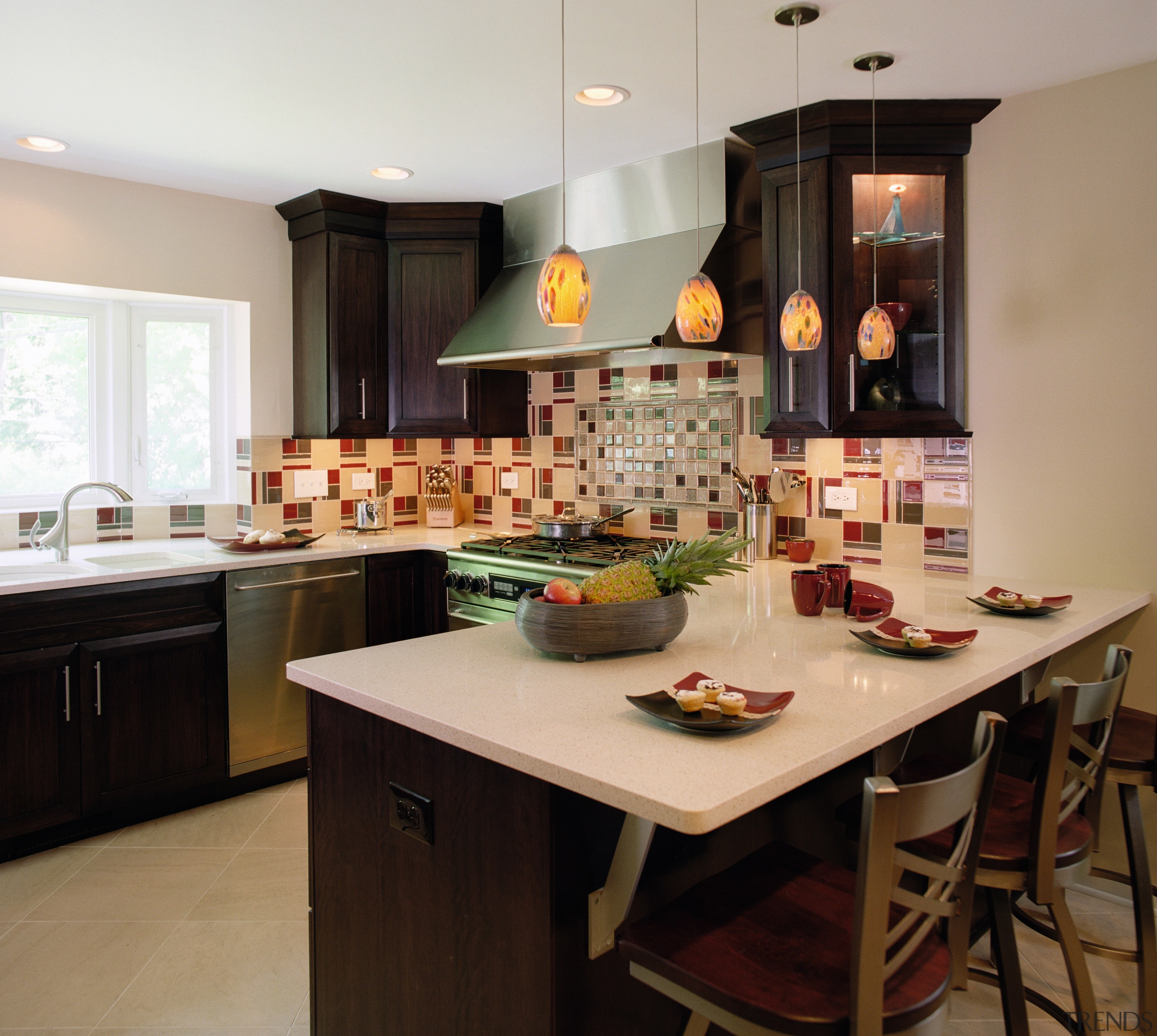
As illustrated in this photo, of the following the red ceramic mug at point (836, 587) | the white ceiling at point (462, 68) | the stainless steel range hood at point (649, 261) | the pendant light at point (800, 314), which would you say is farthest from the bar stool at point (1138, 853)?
the stainless steel range hood at point (649, 261)

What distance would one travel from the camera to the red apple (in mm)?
1901

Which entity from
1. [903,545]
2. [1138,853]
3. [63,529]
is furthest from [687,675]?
[63,529]

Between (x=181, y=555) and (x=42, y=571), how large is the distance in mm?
502

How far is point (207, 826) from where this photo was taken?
324 centimetres

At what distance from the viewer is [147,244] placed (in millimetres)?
3684

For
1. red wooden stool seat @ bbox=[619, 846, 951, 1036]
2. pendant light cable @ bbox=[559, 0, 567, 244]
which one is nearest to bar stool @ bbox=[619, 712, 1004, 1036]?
red wooden stool seat @ bbox=[619, 846, 951, 1036]

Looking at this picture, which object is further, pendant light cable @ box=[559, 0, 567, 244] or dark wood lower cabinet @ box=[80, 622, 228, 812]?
dark wood lower cabinet @ box=[80, 622, 228, 812]

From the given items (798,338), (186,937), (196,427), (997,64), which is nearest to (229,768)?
(186,937)

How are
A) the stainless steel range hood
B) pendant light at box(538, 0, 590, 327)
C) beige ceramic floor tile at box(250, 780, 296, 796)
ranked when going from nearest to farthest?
1. pendant light at box(538, 0, 590, 327)
2. the stainless steel range hood
3. beige ceramic floor tile at box(250, 780, 296, 796)

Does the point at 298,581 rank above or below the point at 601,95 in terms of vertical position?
below

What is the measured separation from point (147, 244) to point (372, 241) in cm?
92

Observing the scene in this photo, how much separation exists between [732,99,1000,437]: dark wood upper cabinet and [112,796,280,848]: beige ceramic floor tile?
7.98 feet

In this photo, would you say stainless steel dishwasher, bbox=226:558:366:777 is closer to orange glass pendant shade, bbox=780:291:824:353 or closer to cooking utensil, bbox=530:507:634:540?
cooking utensil, bbox=530:507:634:540

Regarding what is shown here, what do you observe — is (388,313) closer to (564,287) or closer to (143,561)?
(143,561)
